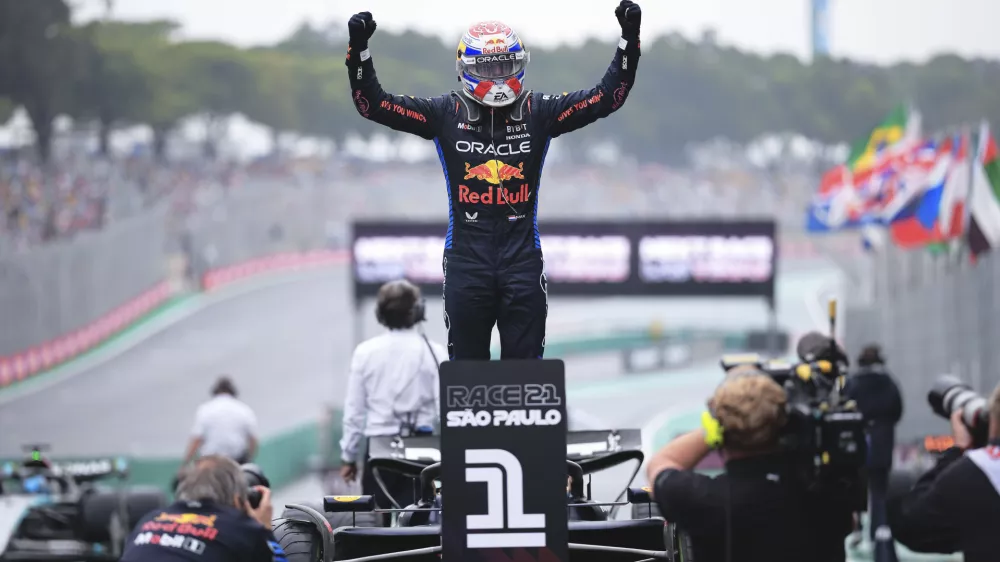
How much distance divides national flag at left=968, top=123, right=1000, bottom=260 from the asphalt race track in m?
11.9

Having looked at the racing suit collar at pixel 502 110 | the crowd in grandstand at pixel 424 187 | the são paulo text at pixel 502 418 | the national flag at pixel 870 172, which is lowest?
the são paulo text at pixel 502 418

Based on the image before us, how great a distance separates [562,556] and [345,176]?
39.2 meters

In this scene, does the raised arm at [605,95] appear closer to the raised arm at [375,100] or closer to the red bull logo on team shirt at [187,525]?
the raised arm at [375,100]

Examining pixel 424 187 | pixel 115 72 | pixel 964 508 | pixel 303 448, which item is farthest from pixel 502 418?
pixel 424 187

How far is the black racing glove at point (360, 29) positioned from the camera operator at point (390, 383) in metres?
1.55

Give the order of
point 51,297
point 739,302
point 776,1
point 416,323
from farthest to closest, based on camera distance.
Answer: point 739,302, point 776,1, point 51,297, point 416,323

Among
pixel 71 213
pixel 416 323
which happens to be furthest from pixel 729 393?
pixel 71 213

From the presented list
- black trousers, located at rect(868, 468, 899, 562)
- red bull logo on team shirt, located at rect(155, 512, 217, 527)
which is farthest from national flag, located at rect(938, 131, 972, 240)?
red bull logo on team shirt, located at rect(155, 512, 217, 527)

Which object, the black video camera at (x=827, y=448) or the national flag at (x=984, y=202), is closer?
the black video camera at (x=827, y=448)

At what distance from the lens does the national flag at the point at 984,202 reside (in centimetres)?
1599

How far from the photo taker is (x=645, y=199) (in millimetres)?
43188

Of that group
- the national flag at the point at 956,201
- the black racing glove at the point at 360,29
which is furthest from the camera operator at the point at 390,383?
the national flag at the point at 956,201

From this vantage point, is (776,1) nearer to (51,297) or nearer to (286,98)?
(286,98)

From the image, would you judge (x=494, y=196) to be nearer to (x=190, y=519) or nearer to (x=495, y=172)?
(x=495, y=172)
